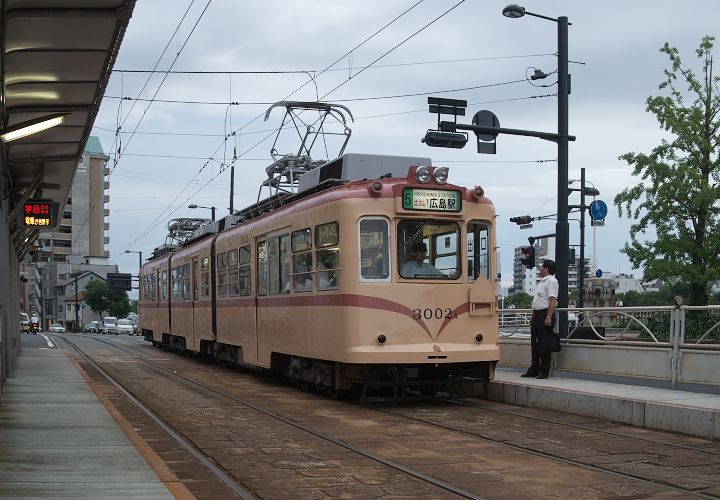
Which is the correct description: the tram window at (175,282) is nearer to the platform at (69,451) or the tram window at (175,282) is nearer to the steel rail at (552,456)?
the platform at (69,451)

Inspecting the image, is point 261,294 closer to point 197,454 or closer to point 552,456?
point 197,454

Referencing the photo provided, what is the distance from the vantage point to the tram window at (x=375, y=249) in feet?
39.0

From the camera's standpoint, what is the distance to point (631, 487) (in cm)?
675

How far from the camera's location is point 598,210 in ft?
88.5

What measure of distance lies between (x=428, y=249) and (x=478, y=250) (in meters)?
0.81

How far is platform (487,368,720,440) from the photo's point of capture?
9.30 m

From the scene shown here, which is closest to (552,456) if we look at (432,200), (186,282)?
(432,200)

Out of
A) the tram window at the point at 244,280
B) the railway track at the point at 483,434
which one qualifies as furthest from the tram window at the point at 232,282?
the railway track at the point at 483,434

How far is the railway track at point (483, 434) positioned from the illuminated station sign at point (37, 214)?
250 inches

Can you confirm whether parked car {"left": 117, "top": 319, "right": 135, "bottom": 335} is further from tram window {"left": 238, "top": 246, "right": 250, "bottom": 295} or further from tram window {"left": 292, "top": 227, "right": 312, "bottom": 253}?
tram window {"left": 292, "top": 227, "right": 312, "bottom": 253}

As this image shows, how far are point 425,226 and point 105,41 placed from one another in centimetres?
492

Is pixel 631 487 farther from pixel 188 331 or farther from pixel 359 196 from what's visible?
pixel 188 331

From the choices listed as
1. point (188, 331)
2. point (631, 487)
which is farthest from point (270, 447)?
point (188, 331)

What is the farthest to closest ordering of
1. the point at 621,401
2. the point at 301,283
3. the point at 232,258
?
1. the point at 232,258
2. the point at 301,283
3. the point at 621,401
